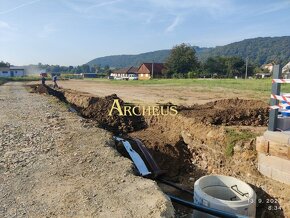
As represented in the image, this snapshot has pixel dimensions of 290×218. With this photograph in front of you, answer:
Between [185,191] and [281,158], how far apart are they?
237 cm

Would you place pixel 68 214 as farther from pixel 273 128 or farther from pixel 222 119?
pixel 222 119

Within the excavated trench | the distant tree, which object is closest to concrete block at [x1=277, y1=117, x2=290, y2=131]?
the excavated trench

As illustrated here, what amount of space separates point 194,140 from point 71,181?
191 inches

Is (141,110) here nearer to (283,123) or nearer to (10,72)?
(283,123)

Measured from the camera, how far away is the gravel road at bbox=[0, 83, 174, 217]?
428 centimetres

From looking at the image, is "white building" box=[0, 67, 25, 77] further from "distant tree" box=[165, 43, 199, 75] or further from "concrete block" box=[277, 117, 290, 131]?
"concrete block" box=[277, 117, 290, 131]

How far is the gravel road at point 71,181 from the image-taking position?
14.0 ft

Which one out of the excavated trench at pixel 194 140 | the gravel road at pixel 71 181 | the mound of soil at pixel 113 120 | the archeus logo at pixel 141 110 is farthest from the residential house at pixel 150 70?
the gravel road at pixel 71 181

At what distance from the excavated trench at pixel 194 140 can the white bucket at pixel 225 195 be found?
1.70 feet

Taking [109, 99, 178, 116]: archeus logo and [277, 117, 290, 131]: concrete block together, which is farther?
[109, 99, 178, 116]: archeus logo

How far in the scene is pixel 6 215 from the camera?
414 cm

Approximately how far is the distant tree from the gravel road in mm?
70068

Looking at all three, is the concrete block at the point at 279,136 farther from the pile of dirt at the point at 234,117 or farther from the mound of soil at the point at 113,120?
the mound of soil at the point at 113,120

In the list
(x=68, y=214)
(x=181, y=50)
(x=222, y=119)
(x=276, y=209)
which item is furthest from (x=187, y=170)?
(x=181, y=50)
